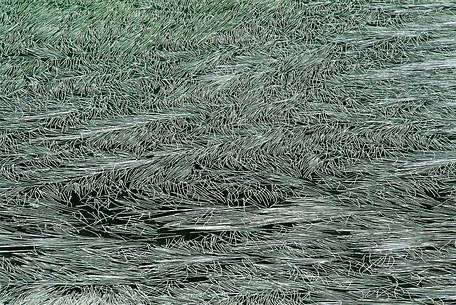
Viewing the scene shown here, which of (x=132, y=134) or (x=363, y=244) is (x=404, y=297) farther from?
(x=132, y=134)

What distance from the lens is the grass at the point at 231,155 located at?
0.95 m

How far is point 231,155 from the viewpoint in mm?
1028

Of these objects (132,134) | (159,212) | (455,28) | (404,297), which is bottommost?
(404,297)

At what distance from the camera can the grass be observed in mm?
954

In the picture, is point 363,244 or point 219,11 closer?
point 363,244

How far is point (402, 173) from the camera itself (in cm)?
99

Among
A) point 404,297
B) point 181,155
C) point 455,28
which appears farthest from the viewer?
point 455,28

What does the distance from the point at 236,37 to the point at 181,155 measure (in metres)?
0.35

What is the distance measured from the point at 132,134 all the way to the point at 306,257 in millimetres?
472

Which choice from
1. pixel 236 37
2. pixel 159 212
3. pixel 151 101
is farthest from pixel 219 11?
pixel 159 212

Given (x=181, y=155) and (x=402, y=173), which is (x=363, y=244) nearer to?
(x=402, y=173)

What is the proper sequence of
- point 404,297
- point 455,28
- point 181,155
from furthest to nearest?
point 455,28 → point 181,155 → point 404,297

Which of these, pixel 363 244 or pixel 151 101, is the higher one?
pixel 151 101

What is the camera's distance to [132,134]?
3.49 feet
